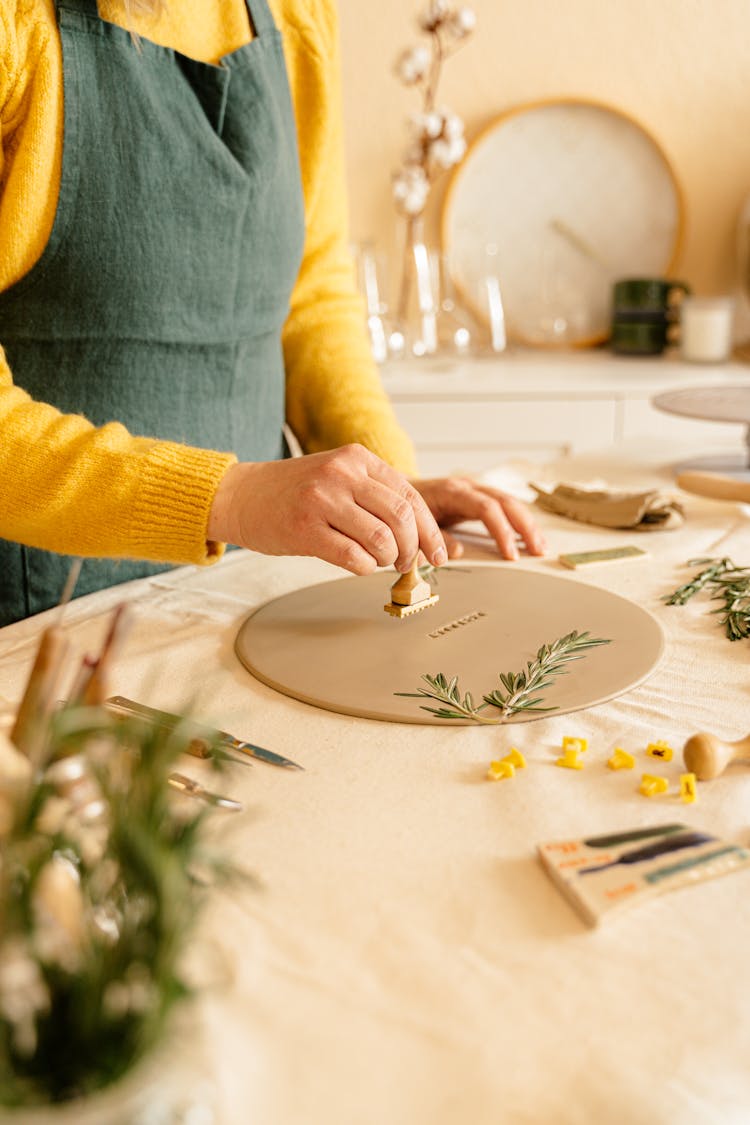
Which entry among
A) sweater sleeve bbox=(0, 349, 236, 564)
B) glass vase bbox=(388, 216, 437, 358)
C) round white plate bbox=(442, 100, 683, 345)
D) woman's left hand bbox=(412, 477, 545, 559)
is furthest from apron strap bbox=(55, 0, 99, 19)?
round white plate bbox=(442, 100, 683, 345)

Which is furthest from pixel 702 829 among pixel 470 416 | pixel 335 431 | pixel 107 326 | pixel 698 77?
pixel 698 77

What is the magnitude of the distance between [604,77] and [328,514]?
2.19 meters

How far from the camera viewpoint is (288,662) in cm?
80

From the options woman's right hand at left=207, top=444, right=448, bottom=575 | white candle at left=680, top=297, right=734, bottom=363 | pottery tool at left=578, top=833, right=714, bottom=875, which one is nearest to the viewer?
pottery tool at left=578, top=833, right=714, bottom=875

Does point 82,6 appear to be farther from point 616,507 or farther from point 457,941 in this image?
point 457,941

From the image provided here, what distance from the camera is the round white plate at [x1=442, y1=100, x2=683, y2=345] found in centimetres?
268

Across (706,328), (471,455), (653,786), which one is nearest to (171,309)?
(653,786)

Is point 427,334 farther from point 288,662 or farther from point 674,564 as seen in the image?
point 288,662

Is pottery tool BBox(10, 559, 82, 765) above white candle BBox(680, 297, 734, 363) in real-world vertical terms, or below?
above

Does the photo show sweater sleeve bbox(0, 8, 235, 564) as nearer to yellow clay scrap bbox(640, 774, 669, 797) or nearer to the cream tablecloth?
the cream tablecloth

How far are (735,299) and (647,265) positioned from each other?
0.76 ft

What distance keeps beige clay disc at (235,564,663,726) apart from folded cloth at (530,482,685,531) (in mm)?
200

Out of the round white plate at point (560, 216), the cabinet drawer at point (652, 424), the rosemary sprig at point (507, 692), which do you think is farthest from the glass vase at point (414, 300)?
the rosemary sprig at point (507, 692)

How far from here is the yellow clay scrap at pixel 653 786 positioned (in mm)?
620
